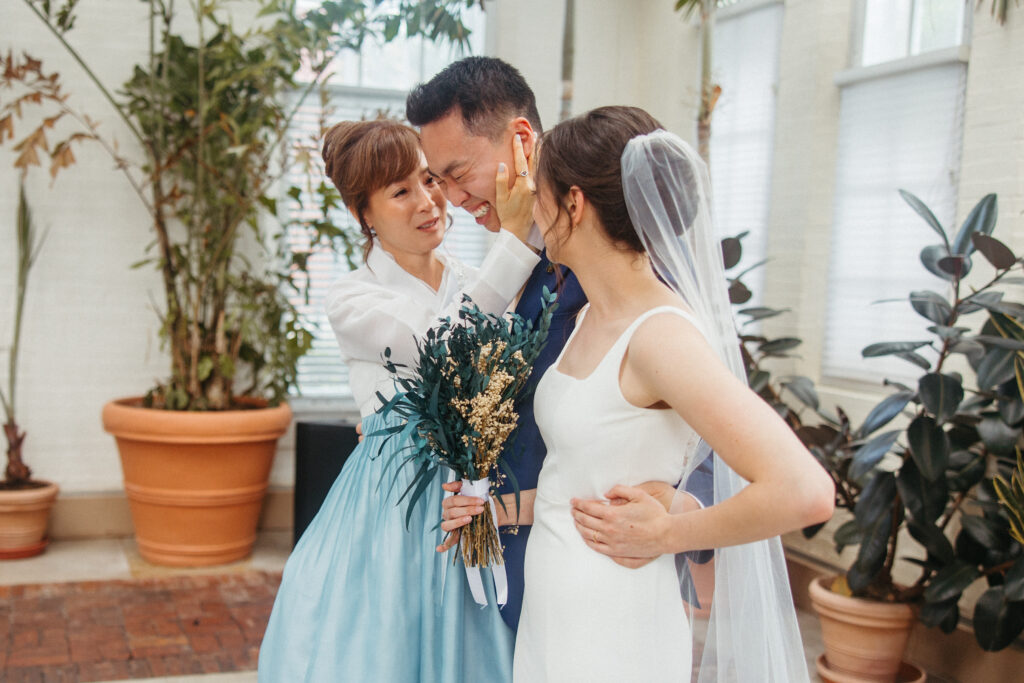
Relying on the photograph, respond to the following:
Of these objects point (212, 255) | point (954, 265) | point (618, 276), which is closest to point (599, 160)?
point (618, 276)

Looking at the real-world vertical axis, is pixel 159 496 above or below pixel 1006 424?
below

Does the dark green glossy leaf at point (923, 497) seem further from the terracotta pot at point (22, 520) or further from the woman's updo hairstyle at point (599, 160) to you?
the terracotta pot at point (22, 520)

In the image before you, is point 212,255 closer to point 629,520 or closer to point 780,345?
point 780,345

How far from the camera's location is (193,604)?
13.9 feet

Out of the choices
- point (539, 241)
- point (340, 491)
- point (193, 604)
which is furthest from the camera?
point (193, 604)

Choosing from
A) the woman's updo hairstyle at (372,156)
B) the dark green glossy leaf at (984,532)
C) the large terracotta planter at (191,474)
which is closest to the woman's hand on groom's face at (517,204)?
the woman's updo hairstyle at (372,156)

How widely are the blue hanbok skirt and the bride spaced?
263 mm

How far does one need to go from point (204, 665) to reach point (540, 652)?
97.8 inches

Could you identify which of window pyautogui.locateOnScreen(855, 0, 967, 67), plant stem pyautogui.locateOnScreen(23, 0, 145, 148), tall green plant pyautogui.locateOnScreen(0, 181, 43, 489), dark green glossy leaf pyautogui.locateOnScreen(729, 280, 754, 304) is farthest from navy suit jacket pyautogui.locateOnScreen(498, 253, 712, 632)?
tall green plant pyautogui.locateOnScreen(0, 181, 43, 489)

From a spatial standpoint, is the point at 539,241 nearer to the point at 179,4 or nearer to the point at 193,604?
the point at 193,604

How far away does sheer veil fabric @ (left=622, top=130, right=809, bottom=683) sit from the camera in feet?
4.71

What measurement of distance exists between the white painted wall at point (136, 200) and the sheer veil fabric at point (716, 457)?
2523mm

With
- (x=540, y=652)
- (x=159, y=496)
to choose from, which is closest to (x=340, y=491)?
(x=540, y=652)

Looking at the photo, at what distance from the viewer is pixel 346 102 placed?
18.3 ft
